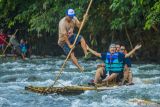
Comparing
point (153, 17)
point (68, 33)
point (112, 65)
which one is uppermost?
point (153, 17)

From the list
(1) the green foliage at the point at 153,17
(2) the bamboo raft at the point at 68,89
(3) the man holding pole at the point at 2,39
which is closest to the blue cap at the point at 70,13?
(2) the bamboo raft at the point at 68,89

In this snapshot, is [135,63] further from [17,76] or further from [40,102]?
[40,102]

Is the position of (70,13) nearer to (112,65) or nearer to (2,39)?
(112,65)

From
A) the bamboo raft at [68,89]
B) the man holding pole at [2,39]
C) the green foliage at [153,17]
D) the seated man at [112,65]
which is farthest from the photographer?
the man holding pole at [2,39]

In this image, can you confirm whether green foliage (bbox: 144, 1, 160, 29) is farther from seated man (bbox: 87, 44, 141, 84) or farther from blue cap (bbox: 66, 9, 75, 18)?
blue cap (bbox: 66, 9, 75, 18)

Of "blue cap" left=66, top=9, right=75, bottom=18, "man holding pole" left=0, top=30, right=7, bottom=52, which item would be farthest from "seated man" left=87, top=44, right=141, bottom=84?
"man holding pole" left=0, top=30, right=7, bottom=52

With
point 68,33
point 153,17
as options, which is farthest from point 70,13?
point 153,17

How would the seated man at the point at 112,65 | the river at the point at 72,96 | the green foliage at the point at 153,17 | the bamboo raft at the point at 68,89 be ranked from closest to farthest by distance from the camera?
the river at the point at 72,96, the bamboo raft at the point at 68,89, the seated man at the point at 112,65, the green foliage at the point at 153,17

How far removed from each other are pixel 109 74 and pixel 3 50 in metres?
15.3

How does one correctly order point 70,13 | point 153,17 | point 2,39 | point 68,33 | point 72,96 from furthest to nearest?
point 2,39
point 153,17
point 68,33
point 70,13
point 72,96

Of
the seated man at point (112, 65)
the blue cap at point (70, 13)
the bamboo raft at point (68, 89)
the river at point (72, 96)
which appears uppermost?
the blue cap at point (70, 13)

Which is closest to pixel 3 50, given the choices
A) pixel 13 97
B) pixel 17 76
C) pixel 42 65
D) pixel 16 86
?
pixel 42 65

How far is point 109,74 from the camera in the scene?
546 inches

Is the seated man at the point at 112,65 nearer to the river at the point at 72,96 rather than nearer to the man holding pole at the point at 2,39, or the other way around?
the river at the point at 72,96
